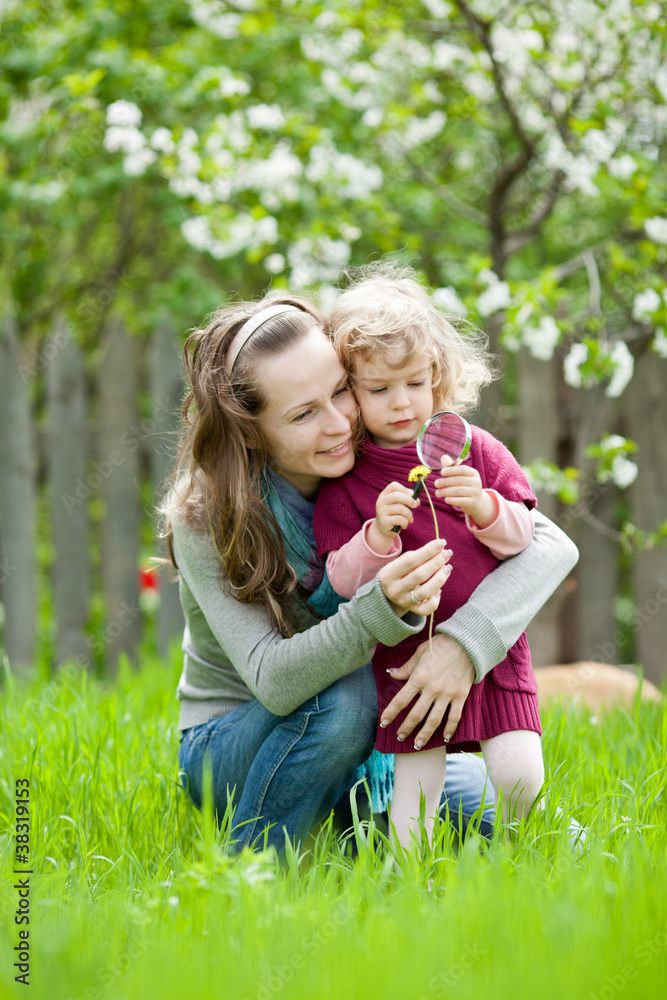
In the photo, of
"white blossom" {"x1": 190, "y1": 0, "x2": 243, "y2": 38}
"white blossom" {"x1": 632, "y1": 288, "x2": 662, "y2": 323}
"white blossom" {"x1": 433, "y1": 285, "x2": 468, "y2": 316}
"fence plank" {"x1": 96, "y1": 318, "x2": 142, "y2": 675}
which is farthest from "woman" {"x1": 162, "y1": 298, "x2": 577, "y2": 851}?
"white blossom" {"x1": 190, "y1": 0, "x2": 243, "y2": 38}

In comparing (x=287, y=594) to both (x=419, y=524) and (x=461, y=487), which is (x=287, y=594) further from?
(x=461, y=487)

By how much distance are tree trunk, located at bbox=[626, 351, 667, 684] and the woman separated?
1.66 m

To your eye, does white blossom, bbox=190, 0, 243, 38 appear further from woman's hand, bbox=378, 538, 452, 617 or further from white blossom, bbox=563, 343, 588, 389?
woman's hand, bbox=378, 538, 452, 617

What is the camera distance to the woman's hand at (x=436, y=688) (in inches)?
75.0

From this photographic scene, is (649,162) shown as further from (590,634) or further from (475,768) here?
(475,768)

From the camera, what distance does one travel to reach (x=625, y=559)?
469 centimetres

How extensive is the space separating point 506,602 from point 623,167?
211 cm

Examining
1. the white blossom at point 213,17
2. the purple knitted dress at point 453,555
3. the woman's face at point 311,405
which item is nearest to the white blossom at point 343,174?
the white blossom at point 213,17

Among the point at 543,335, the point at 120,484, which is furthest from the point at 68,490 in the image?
the point at 543,335

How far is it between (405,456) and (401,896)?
2.96ft

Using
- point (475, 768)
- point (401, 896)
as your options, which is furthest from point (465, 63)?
point (401, 896)

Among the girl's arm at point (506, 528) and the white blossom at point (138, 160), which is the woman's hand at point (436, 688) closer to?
the girl's arm at point (506, 528)

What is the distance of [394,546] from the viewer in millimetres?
1985

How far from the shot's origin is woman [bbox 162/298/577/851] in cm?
194
